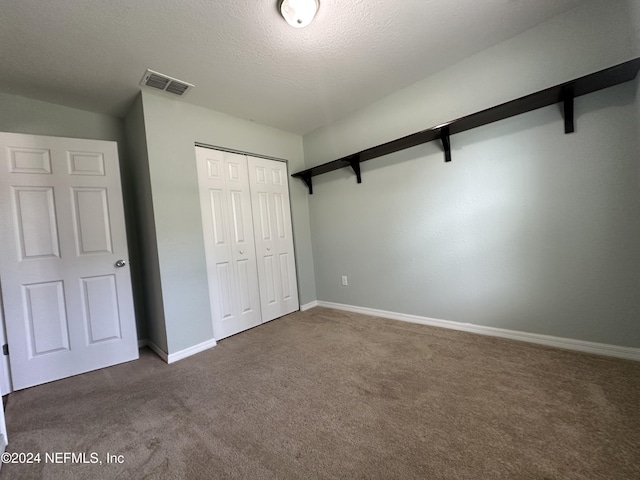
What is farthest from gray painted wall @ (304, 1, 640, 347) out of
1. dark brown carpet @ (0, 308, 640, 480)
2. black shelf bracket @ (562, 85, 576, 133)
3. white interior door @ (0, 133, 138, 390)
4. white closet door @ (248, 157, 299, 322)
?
Result: white interior door @ (0, 133, 138, 390)

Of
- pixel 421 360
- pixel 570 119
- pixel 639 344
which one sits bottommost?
pixel 421 360

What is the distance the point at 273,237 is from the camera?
3.06 meters

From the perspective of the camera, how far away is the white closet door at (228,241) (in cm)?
249

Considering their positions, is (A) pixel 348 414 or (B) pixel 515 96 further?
(B) pixel 515 96

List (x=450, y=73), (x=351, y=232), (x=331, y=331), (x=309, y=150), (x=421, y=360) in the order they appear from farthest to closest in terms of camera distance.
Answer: (x=309, y=150) < (x=351, y=232) < (x=331, y=331) < (x=450, y=73) < (x=421, y=360)

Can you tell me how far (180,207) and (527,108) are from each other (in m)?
2.96

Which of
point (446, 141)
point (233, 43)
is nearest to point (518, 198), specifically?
point (446, 141)

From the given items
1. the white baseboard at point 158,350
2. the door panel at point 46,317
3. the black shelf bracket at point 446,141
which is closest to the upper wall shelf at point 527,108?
the black shelf bracket at point 446,141

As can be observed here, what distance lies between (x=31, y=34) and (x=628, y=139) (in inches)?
148

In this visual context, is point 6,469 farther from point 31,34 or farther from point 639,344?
point 639,344

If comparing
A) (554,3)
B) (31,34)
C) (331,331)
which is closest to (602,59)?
(554,3)

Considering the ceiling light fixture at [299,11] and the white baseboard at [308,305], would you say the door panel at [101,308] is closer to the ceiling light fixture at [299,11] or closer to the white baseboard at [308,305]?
the white baseboard at [308,305]

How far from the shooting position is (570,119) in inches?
67.1

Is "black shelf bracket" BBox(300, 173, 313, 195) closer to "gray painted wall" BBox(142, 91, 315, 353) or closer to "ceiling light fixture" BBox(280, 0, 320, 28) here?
"gray painted wall" BBox(142, 91, 315, 353)
